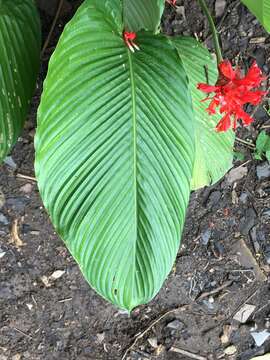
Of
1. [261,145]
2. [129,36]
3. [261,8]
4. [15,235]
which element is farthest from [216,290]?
[261,8]

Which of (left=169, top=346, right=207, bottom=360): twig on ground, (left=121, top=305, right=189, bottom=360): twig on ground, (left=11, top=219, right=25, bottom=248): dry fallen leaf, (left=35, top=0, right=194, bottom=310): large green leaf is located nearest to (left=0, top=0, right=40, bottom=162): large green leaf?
(left=35, top=0, right=194, bottom=310): large green leaf

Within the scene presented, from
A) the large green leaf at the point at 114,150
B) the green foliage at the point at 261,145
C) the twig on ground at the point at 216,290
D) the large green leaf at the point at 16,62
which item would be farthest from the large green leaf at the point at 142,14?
the twig on ground at the point at 216,290

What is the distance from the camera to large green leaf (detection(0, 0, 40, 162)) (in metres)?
1.26

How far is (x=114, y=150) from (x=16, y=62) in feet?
1.05


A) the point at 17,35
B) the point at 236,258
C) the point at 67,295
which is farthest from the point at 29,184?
the point at 236,258

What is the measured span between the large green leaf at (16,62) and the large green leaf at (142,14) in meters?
0.21

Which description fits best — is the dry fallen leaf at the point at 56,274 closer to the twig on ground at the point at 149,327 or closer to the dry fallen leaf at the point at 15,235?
the dry fallen leaf at the point at 15,235

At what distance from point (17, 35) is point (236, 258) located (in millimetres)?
958

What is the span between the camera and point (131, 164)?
1.16m

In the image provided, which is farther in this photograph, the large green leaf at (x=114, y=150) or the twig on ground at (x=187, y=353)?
the twig on ground at (x=187, y=353)

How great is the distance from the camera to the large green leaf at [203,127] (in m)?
1.47

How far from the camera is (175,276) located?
5.71 feet

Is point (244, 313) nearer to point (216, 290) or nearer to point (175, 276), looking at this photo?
point (216, 290)

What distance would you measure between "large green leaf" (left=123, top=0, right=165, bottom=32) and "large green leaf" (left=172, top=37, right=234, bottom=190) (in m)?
0.13
